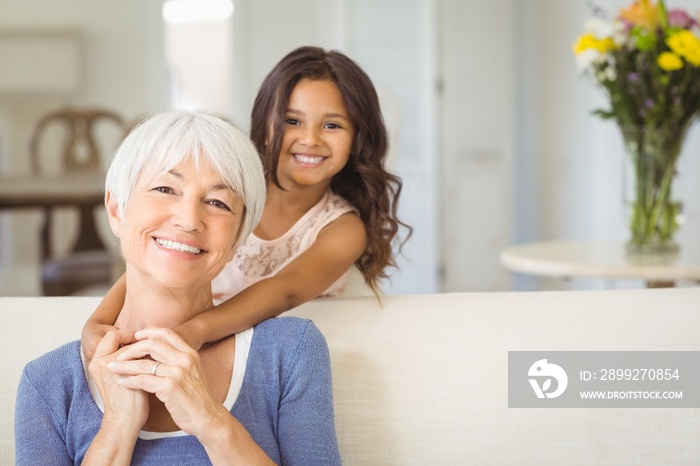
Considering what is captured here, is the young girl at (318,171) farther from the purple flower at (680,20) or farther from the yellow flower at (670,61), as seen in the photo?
the purple flower at (680,20)

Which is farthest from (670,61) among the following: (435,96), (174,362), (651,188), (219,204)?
(435,96)

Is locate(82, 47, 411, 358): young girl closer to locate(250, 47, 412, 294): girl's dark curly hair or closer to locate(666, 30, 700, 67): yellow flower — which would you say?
locate(250, 47, 412, 294): girl's dark curly hair

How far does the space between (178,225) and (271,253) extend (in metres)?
0.62

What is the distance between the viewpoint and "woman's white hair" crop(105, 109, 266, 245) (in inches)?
47.6

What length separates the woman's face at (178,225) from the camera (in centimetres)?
120

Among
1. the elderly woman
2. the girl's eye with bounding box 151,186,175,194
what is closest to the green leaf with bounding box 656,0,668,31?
the elderly woman

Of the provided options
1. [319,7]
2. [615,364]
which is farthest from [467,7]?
[615,364]

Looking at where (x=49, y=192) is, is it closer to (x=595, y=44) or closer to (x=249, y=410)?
(x=595, y=44)

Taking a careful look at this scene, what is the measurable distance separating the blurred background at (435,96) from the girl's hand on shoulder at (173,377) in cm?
319

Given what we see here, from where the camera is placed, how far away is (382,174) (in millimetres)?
1834

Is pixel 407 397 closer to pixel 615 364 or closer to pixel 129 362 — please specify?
pixel 615 364

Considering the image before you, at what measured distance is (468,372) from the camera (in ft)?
4.45

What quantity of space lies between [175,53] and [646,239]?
8.58 m

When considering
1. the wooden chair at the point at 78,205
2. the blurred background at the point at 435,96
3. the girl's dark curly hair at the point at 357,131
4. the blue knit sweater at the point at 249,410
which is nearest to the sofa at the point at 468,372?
the blue knit sweater at the point at 249,410
